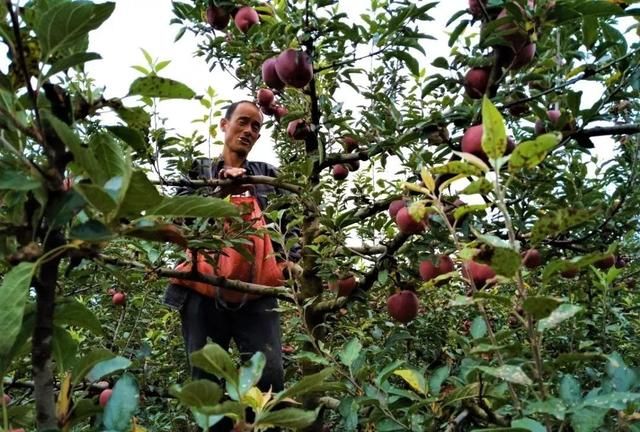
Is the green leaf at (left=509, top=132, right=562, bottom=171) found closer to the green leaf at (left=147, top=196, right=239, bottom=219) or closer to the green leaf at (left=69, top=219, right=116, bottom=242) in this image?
the green leaf at (left=147, top=196, right=239, bottom=219)

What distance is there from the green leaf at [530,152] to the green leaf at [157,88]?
0.38 m

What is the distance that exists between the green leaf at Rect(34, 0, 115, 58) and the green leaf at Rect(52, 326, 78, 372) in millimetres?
322

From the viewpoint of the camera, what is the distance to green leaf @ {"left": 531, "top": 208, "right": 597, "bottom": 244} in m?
0.64

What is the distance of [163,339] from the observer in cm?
325

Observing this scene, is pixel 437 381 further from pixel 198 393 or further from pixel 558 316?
pixel 198 393

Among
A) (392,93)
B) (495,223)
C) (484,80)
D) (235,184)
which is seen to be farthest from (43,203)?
(392,93)

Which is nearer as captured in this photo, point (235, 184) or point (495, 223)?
point (495, 223)

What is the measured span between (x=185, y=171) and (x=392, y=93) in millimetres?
1214

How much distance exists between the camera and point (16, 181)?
55 centimetres

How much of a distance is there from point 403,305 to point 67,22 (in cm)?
150

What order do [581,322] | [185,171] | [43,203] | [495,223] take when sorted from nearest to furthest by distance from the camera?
[43,203] < [495,223] < [581,322] < [185,171]

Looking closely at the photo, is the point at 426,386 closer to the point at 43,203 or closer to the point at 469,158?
the point at 469,158

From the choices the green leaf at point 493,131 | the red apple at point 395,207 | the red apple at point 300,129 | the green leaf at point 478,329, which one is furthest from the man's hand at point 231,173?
the green leaf at point 493,131

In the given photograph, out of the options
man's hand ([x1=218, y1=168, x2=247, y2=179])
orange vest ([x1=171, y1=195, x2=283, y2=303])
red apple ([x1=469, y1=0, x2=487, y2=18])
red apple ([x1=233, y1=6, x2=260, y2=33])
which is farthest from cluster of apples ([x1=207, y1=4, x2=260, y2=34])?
red apple ([x1=469, y1=0, x2=487, y2=18])
